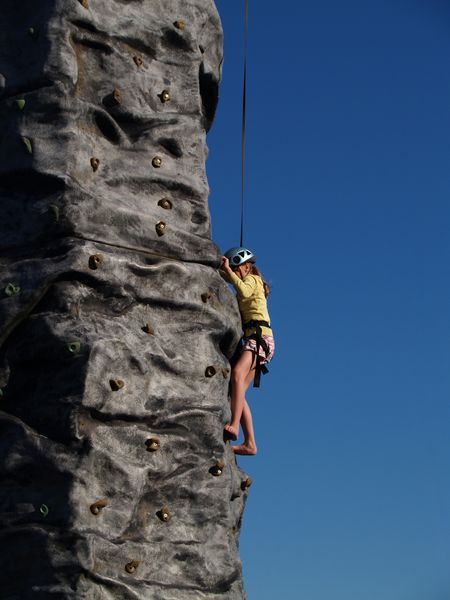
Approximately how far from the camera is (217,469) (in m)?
9.58

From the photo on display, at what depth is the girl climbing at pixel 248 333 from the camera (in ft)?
36.1

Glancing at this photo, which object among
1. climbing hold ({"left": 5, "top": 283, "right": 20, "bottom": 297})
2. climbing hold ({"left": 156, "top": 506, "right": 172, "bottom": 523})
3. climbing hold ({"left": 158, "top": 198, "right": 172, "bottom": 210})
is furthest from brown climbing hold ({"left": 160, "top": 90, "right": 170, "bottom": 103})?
climbing hold ({"left": 156, "top": 506, "right": 172, "bottom": 523})

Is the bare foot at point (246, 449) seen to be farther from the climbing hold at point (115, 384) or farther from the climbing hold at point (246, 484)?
the climbing hold at point (115, 384)

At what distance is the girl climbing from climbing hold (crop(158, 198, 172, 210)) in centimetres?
135

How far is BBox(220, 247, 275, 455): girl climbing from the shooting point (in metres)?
11.0

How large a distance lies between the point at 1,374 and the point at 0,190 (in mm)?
1466

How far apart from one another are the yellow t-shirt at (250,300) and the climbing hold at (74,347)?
108 inches

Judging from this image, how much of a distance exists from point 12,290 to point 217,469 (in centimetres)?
202

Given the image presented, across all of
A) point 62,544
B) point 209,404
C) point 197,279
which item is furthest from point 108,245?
point 62,544

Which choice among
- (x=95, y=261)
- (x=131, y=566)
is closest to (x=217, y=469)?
(x=131, y=566)

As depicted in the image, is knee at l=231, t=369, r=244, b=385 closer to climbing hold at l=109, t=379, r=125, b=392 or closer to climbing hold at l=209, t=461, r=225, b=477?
climbing hold at l=209, t=461, r=225, b=477

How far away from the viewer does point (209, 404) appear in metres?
9.66

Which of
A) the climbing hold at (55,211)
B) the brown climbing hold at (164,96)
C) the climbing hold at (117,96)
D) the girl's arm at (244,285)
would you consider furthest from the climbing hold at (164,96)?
the girl's arm at (244,285)

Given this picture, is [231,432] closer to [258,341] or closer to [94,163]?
[258,341]
